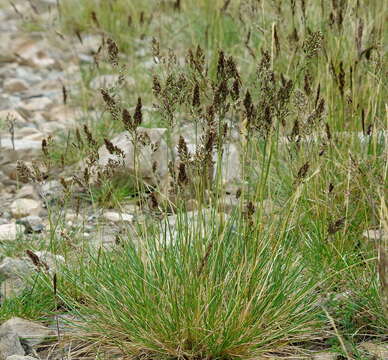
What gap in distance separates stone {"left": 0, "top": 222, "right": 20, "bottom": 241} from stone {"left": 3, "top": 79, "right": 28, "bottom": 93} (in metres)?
2.60

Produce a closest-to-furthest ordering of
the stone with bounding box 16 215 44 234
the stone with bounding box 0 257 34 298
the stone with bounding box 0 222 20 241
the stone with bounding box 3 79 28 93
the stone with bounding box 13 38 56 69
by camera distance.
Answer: the stone with bounding box 0 257 34 298, the stone with bounding box 0 222 20 241, the stone with bounding box 16 215 44 234, the stone with bounding box 3 79 28 93, the stone with bounding box 13 38 56 69

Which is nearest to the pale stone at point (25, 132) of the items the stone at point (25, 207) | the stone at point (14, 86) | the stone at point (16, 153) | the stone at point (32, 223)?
the stone at point (16, 153)

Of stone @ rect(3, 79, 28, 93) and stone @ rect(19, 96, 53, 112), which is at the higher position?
stone @ rect(3, 79, 28, 93)

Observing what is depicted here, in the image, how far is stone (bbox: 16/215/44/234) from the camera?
365 centimetres

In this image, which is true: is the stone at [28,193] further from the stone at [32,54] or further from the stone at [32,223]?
the stone at [32,54]

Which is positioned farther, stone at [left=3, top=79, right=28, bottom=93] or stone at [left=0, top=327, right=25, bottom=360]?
stone at [left=3, top=79, right=28, bottom=93]

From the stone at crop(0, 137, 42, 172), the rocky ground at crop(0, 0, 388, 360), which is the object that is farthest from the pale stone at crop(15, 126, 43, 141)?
the stone at crop(0, 137, 42, 172)

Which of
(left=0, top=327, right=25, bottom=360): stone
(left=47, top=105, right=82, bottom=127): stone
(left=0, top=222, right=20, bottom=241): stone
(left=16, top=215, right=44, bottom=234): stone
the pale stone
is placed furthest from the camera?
(left=47, top=105, right=82, bottom=127): stone

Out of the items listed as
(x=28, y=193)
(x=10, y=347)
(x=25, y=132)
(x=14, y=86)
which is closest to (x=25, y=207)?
(x=28, y=193)

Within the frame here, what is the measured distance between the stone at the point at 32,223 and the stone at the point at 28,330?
3.41 feet

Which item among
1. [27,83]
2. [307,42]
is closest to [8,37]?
[27,83]

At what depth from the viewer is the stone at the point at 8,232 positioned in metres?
3.35

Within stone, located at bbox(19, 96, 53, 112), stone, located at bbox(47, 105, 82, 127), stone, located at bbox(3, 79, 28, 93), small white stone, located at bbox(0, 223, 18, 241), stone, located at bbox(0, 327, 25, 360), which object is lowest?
stone, located at bbox(0, 327, 25, 360)

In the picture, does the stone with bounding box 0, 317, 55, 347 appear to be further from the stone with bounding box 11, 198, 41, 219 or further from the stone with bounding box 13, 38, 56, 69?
the stone with bounding box 13, 38, 56, 69
